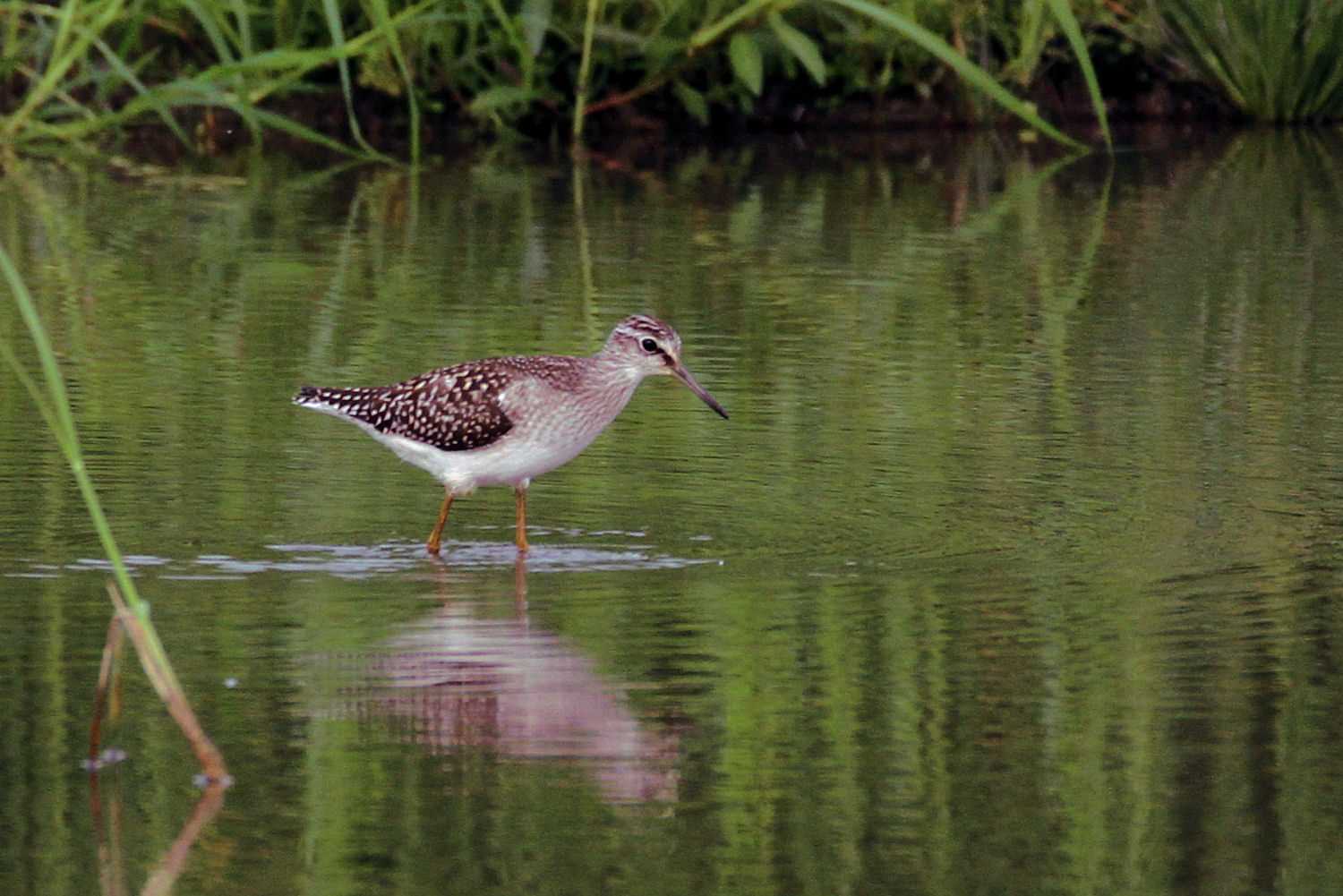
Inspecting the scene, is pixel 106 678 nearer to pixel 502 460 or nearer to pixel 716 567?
pixel 716 567

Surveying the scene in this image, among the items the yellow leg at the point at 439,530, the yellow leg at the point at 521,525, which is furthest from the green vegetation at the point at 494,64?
the yellow leg at the point at 521,525

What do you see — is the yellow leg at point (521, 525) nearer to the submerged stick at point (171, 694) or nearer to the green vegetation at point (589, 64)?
the submerged stick at point (171, 694)

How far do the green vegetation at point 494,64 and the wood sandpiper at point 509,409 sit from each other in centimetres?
702

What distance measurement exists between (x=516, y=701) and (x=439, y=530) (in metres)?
2.12

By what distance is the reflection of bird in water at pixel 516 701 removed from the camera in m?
6.00

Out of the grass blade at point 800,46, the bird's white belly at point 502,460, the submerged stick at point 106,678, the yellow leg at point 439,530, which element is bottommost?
the yellow leg at point 439,530

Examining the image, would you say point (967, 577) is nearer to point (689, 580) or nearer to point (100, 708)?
point (689, 580)

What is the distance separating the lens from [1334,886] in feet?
17.0

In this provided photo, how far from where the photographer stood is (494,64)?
62.2 feet

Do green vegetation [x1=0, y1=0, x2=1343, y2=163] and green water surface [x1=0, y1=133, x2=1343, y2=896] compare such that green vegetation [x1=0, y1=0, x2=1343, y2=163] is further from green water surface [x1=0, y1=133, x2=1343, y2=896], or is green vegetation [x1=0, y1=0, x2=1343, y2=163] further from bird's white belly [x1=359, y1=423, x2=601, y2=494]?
bird's white belly [x1=359, y1=423, x2=601, y2=494]

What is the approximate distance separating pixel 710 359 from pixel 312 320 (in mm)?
1926

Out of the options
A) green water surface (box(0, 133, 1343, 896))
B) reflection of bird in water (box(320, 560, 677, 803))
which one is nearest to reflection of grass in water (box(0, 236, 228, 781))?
green water surface (box(0, 133, 1343, 896))

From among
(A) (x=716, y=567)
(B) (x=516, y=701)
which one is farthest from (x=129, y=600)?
(A) (x=716, y=567)

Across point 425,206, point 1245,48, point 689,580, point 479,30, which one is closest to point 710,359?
point 689,580
